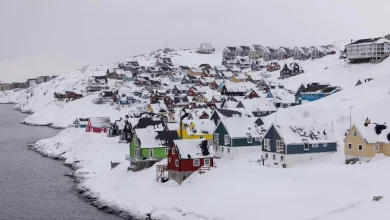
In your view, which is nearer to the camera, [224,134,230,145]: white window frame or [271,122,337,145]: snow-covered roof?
[271,122,337,145]: snow-covered roof

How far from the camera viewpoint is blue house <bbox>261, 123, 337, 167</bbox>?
49.8 meters

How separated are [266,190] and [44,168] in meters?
36.1

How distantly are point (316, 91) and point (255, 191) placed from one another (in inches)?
2140

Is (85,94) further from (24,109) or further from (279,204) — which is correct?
(279,204)

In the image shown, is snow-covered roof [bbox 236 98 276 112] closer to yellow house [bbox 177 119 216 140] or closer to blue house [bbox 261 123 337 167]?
yellow house [bbox 177 119 216 140]

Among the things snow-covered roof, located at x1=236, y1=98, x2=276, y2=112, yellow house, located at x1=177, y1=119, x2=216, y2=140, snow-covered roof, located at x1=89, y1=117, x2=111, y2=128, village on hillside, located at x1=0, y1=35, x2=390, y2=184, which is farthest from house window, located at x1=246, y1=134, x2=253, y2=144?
snow-covered roof, located at x1=89, y1=117, x2=111, y2=128

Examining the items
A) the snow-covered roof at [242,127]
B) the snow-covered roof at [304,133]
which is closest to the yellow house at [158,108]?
the snow-covered roof at [242,127]

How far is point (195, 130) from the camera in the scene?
211 feet

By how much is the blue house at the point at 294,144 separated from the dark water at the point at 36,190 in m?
17.4

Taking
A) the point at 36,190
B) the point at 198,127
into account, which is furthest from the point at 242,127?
the point at 36,190

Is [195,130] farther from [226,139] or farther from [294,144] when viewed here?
[294,144]

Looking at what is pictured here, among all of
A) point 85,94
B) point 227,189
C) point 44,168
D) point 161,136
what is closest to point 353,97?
point 161,136

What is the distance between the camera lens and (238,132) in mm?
56688

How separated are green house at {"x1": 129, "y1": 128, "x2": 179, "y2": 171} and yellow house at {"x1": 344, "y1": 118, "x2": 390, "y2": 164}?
777 inches
